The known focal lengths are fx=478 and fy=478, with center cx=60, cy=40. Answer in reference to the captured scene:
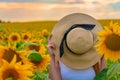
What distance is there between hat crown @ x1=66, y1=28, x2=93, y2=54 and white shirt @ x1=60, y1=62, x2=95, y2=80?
9.6 inches

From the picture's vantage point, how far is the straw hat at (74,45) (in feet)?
15.7

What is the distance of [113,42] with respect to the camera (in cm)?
362

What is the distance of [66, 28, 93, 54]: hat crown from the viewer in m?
4.65

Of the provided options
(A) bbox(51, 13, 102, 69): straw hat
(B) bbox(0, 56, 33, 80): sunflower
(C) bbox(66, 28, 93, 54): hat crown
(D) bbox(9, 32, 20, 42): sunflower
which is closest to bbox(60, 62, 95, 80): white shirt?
(A) bbox(51, 13, 102, 69): straw hat

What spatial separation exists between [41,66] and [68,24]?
590 millimetres

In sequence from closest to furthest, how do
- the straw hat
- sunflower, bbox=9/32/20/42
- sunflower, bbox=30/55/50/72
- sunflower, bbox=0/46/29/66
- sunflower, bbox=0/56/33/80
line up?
1. sunflower, bbox=0/56/33/80
2. sunflower, bbox=0/46/29/66
3. sunflower, bbox=30/55/50/72
4. the straw hat
5. sunflower, bbox=9/32/20/42

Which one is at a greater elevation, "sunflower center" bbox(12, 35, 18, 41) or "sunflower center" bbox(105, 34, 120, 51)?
"sunflower center" bbox(105, 34, 120, 51)

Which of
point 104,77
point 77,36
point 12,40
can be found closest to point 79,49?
point 77,36

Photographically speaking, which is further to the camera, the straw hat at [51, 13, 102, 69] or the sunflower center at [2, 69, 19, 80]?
the straw hat at [51, 13, 102, 69]

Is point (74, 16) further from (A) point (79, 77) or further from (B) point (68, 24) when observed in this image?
(A) point (79, 77)

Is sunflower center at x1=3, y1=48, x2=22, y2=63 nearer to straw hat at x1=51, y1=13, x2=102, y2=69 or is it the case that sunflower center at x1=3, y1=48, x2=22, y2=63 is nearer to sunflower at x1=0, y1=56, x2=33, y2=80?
sunflower at x1=0, y1=56, x2=33, y2=80

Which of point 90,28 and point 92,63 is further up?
point 90,28

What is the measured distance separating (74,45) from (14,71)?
5.98 feet

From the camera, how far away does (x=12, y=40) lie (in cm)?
993
